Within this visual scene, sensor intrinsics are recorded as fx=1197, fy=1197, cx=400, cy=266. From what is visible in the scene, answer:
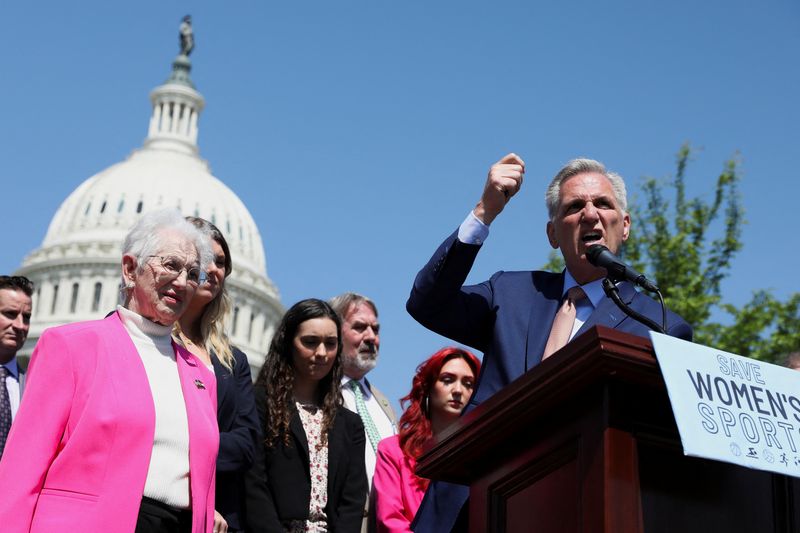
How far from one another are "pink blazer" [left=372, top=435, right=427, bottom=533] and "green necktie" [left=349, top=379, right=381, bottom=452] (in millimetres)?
892

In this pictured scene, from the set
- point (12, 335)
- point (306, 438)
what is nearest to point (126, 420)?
point (306, 438)

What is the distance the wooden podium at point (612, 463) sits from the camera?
102 inches

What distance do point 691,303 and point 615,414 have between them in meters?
17.2

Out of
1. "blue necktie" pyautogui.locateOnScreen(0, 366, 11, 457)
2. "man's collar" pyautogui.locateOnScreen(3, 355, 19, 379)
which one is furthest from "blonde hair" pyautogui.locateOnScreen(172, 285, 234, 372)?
"man's collar" pyautogui.locateOnScreen(3, 355, 19, 379)

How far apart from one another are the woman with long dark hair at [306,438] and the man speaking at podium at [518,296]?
1.63 metres

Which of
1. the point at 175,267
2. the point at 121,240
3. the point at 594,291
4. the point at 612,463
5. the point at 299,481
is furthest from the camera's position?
the point at 121,240

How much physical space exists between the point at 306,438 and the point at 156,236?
1.98 m

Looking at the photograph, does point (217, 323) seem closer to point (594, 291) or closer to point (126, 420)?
point (126, 420)

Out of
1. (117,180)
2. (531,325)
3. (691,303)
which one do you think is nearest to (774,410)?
(531,325)

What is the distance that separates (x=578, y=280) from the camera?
379 cm

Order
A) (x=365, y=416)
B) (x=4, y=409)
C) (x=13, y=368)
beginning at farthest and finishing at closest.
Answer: (x=365, y=416)
(x=13, y=368)
(x=4, y=409)

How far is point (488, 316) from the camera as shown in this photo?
3811 mm

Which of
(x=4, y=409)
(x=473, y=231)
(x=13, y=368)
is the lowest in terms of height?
(x=473, y=231)

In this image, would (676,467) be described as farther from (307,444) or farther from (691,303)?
(691,303)
